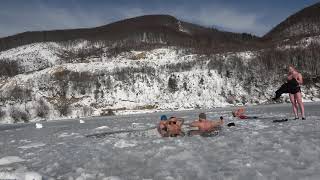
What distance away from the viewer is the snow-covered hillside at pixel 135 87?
1900 inches

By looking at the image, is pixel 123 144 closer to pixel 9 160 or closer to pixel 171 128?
pixel 171 128

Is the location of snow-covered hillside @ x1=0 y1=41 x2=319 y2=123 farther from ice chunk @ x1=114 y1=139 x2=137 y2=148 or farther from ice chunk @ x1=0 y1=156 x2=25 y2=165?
ice chunk @ x1=0 y1=156 x2=25 y2=165

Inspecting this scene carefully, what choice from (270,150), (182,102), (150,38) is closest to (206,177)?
(270,150)

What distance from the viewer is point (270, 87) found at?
1949 inches

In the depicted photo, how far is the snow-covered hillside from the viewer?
4825 centimetres

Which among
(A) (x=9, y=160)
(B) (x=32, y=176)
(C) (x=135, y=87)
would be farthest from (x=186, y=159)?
(C) (x=135, y=87)

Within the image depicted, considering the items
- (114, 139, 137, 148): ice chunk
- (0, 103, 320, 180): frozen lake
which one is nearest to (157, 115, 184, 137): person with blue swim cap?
(0, 103, 320, 180): frozen lake

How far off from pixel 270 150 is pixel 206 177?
2533 mm

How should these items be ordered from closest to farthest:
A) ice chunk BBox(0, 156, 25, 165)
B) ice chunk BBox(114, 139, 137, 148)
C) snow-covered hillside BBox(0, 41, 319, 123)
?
ice chunk BBox(0, 156, 25, 165) → ice chunk BBox(114, 139, 137, 148) → snow-covered hillside BBox(0, 41, 319, 123)

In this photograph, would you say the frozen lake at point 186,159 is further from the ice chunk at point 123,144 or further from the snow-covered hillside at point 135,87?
the snow-covered hillside at point 135,87

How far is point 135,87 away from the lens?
5706cm

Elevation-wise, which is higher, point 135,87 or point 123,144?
point 135,87

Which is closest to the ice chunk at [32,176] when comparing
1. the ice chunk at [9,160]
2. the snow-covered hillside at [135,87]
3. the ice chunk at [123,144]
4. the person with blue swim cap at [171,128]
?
the ice chunk at [9,160]

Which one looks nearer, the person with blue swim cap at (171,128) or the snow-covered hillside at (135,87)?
the person with blue swim cap at (171,128)
